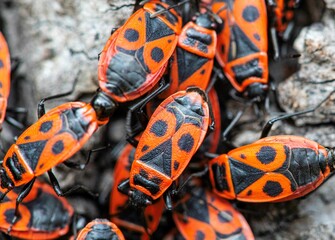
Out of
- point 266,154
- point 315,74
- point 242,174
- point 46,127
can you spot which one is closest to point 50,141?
point 46,127

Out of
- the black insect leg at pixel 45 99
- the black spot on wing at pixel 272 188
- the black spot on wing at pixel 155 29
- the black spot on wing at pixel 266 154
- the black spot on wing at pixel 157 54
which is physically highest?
the black spot on wing at pixel 155 29

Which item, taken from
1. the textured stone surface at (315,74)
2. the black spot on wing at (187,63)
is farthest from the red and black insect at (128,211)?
the textured stone surface at (315,74)

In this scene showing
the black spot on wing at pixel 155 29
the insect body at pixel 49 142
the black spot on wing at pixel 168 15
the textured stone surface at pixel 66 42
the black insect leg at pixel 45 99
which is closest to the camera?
the insect body at pixel 49 142

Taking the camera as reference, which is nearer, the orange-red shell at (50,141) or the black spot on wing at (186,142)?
the black spot on wing at (186,142)

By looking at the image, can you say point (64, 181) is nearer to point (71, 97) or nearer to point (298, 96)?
point (71, 97)

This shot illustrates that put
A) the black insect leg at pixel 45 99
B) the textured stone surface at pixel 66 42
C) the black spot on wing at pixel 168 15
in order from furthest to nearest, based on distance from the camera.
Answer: the textured stone surface at pixel 66 42
the black insect leg at pixel 45 99
the black spot on wing at pixel 168 15

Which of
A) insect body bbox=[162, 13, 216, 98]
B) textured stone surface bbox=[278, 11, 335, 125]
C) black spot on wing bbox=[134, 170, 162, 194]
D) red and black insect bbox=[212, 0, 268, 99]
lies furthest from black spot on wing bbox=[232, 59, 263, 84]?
black spot on wing bbox=[134, 170, 162, 194]

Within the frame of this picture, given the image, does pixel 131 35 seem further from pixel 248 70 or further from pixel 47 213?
pixel 47 213

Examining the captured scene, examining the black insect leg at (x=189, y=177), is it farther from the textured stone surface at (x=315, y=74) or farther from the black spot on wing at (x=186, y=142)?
the textured stone surface at (x=315, y=74)
